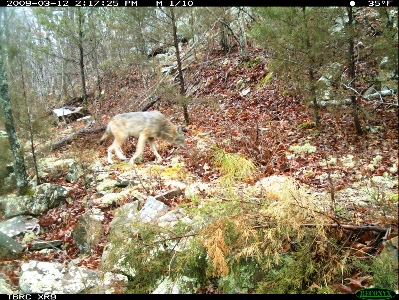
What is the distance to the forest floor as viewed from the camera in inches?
112

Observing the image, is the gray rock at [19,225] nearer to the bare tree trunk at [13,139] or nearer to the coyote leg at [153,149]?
the bare tree trunk at [13,139]

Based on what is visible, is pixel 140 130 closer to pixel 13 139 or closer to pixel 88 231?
pixel 88 231

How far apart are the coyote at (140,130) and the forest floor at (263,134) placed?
27 centimetres

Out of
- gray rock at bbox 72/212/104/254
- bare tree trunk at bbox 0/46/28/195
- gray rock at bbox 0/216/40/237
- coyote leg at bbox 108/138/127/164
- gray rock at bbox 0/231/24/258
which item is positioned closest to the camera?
gray rock at bbox 72/212/104/254

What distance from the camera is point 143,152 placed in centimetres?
820

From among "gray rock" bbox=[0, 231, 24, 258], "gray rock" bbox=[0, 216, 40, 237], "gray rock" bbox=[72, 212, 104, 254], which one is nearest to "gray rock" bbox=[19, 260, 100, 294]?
"gray rock" bbox=[72, 212, 104, 254]

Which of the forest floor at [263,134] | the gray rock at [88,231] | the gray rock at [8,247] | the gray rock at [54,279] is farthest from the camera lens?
the gray rock at [8,247]

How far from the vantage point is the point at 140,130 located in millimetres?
7805

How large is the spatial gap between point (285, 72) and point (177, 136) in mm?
2793

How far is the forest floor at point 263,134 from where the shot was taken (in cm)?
285

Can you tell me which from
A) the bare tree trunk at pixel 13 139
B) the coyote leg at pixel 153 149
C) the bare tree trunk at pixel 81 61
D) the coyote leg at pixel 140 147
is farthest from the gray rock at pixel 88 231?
the bare tree trunk at pixel 81 61

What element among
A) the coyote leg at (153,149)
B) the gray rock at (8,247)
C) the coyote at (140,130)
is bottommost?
the gray rock at (8,247)

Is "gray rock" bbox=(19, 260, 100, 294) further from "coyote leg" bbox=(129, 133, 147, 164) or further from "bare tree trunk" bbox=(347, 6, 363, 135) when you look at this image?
"bare tree trunk" bbox=(347, 6, 363, 135)

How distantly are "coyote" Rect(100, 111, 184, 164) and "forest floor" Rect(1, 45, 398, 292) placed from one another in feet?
0.87
